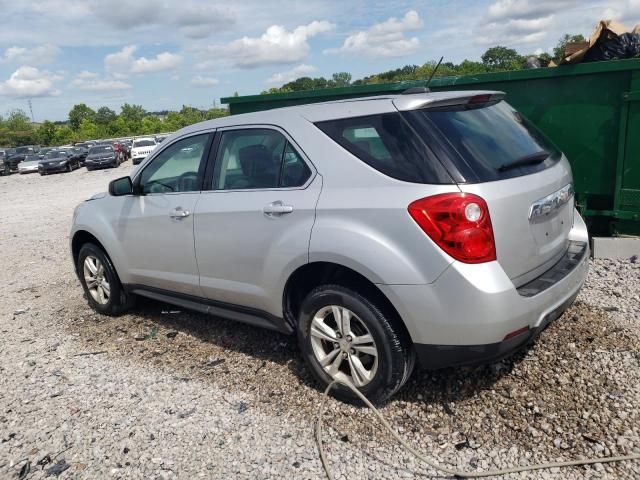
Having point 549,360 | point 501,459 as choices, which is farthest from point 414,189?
point 549,360

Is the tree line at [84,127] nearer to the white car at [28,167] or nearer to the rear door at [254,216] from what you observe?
the white car at [28,167]

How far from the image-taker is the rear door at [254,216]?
130 inches

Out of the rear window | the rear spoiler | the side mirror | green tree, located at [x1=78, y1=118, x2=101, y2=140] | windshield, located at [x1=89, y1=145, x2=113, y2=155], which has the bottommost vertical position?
windshield, located at [x1=89, y1=145, x2=113, y2=155]

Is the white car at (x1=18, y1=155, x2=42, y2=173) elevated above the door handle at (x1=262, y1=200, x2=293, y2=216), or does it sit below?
below

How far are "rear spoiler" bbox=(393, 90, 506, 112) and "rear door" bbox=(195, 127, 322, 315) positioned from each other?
0.66 metres

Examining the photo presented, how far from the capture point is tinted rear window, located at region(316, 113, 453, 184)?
2826mm

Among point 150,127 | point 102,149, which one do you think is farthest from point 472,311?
point 150,127

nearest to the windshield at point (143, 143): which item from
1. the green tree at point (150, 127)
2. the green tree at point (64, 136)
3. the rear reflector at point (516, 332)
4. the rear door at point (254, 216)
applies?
the rear door at point (254, 216)

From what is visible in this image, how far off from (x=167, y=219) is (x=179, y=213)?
196mm

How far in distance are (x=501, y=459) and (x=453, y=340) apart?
0.64m

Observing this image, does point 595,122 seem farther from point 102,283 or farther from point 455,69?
point 455,69

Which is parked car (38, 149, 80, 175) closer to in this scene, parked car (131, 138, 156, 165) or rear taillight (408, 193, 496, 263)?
parked car (131, 138, 156, 165)

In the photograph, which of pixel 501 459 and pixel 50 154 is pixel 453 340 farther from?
pixel 50 154

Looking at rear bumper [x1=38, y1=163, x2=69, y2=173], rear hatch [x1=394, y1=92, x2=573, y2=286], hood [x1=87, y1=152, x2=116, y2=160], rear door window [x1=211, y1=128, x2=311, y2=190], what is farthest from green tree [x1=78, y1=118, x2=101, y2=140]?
rear hatch [x1=394, y1=92, x2=573, y2=286]
